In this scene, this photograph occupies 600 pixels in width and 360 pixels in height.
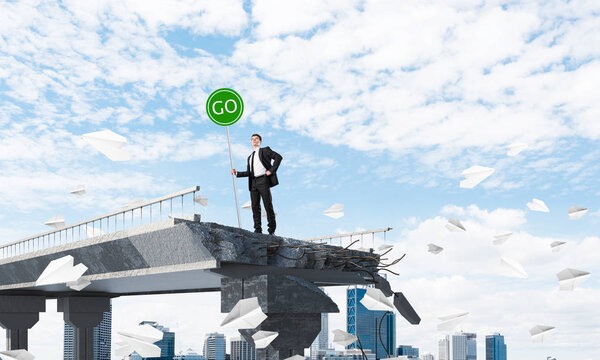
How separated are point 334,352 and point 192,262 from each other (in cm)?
16776

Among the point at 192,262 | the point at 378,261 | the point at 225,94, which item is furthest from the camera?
the point at 378,261

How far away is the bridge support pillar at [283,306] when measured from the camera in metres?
10.1

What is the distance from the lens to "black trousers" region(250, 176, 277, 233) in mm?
11625

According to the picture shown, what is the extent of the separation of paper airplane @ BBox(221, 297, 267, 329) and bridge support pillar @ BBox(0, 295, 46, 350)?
1295cm

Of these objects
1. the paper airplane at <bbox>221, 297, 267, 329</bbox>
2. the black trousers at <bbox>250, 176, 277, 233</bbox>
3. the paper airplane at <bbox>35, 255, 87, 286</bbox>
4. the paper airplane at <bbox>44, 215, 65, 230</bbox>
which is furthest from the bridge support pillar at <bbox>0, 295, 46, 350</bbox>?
the paper airplane at <bbox>221, 297, 267, 329</bbox>

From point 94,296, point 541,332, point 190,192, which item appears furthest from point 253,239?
point 94,296

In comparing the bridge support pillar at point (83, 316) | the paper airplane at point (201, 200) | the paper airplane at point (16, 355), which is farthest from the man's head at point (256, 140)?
the bridge support pillar at point (83, 316)

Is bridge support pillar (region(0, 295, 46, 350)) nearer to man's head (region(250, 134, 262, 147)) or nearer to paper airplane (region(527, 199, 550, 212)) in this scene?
man's head (region(250, 134, 262, 147))

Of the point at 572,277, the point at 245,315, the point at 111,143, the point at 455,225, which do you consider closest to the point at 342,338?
the point at 245,315

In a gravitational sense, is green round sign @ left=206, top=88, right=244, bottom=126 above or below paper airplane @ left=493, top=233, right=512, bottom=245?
above

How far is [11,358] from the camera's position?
556 inches

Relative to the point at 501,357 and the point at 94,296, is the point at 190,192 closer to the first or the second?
the point at 94,296

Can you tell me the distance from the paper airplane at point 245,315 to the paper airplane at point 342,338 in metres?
2.09

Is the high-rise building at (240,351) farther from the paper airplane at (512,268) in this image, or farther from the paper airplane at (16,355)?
the paper airplane at (512,268)
